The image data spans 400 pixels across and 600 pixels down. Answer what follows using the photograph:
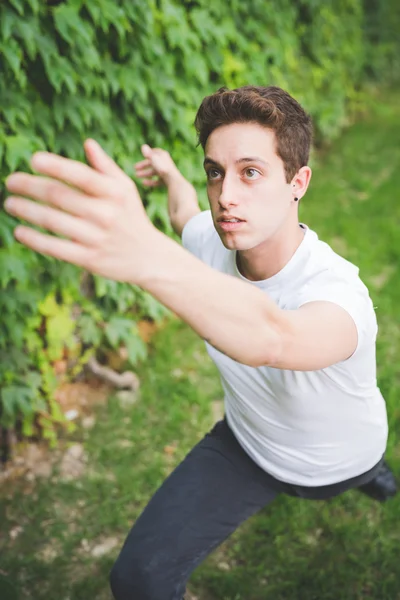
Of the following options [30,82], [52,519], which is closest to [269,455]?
[52,519]

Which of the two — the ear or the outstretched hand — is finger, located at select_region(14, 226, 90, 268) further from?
the ear

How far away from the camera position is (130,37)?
3248 mm

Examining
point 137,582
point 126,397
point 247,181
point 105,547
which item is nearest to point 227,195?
point 247,181

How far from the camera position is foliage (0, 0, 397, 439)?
2.72 meters

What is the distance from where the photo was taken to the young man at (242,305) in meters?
1.08

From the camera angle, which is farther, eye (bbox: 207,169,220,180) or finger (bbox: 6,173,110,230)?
eye (bbox: 207,169,220,180)

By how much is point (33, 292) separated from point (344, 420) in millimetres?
1779

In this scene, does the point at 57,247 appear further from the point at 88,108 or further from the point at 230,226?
the point at 88,108

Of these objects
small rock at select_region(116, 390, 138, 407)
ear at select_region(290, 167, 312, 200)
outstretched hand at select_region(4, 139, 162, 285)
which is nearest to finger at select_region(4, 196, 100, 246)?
outstretched hand at select_region(4, 139, 162, 285)

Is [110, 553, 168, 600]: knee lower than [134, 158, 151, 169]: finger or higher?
lower

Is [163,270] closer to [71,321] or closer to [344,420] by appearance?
[344,420]

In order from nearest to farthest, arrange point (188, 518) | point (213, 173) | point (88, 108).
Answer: point (213, 173) → point (188, 518) → point (88, 108)

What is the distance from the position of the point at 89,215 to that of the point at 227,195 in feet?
2.25

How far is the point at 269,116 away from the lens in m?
1.73
